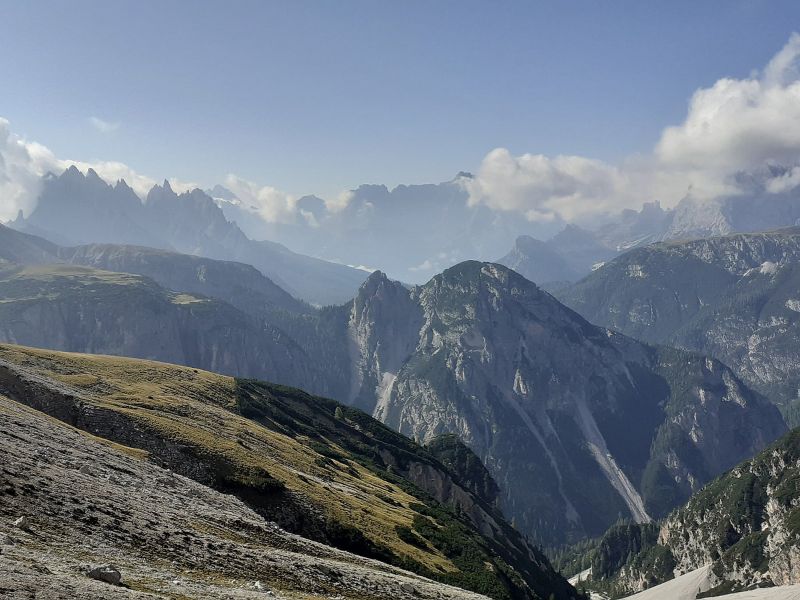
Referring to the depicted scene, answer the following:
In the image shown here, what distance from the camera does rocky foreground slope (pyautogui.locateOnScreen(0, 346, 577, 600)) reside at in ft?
147

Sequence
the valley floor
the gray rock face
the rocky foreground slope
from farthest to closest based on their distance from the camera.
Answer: the rocky foreground slope, the valley floor, the gray rock face

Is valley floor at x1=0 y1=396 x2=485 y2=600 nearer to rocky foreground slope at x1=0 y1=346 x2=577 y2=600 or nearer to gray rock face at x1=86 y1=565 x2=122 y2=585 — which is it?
rocky foreground slope at x1=0 y1=346 x2=577 y2=600

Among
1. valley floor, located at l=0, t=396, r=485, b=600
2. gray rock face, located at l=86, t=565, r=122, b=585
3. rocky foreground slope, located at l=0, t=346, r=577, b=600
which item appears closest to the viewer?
gray rock face, located at l=86, t=565, r=122, b=585

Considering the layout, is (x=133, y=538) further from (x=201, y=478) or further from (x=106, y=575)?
(x=201, y=478)

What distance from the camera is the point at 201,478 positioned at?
71.3 metres

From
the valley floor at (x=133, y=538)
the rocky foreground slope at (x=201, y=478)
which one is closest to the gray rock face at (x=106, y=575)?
the valley floor at (x=133, y=538)

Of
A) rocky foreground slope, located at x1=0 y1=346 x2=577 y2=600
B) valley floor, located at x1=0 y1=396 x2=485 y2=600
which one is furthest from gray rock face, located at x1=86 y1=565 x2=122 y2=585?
rocky foreground slope, located at x1=0 y1=346 x2=577 y2=600

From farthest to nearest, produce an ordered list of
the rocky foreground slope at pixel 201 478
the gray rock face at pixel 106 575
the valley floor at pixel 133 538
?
the rocky foreground slope at pixel 201 478, the valley floor at pixel 133 538, the gray rock face at pixel 106 575

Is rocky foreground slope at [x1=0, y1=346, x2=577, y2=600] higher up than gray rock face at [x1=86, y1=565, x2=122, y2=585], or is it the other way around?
gray rock face at [x1=86, y1=565, x2=122, y2=585]

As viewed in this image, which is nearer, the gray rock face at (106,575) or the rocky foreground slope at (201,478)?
the gray rock face at (106,575)

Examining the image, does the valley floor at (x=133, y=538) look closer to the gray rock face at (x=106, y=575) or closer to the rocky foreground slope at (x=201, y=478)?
the rocky foreground slope at (x=201, y=478)

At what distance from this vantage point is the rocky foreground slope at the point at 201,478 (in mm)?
44875

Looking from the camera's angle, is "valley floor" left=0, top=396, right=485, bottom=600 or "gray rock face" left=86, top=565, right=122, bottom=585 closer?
"gray rock face" left=86, top=565, right=122, bottom=585

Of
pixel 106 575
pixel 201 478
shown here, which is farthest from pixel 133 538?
pixel 201 478
